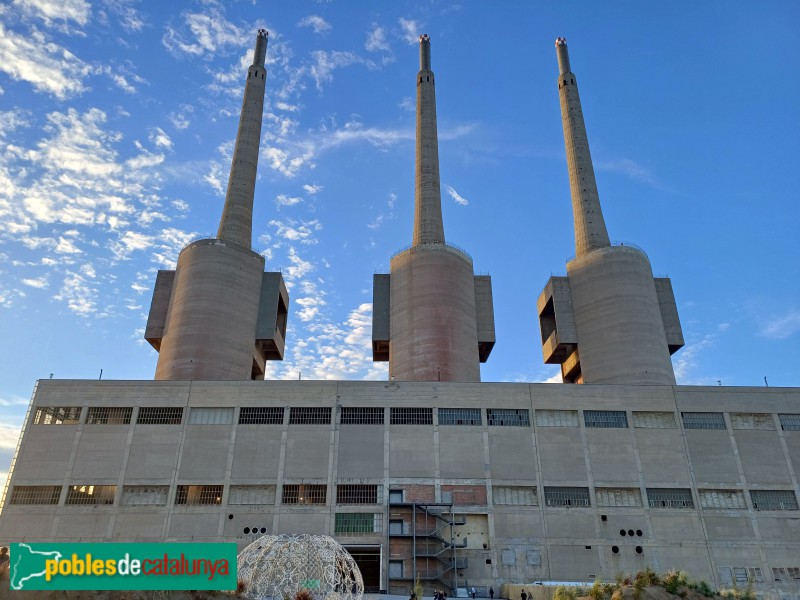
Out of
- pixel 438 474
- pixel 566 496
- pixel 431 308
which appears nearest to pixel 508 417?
pixel 566 496

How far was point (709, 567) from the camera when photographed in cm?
4738

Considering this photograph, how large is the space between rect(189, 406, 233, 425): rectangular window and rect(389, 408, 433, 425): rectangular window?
13983 millimetres

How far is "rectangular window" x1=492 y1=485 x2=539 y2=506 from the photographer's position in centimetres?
4931

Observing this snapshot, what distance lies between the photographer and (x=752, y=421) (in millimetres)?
53562

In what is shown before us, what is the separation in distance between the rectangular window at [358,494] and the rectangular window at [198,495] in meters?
9.76

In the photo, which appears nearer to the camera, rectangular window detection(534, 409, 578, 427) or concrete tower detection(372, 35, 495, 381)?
rectangular window detection(534, 409, 578, 427)

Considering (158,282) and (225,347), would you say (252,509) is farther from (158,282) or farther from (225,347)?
(158,282)

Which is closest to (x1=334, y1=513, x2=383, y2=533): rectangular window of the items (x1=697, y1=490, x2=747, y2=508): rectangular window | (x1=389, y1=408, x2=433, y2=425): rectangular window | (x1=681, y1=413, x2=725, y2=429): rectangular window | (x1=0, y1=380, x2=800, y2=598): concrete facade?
(x1=0, y1=380, x2=800, y2=598): concrete facade

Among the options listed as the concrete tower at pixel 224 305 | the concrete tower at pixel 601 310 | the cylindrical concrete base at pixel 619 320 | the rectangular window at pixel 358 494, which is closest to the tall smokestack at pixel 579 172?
the concrete tower at pixel 601 310

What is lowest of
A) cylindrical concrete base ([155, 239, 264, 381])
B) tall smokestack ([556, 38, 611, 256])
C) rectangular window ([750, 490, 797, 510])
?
rectangular window ([750, 490, 797, 510])

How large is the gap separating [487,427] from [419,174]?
37.3 meters

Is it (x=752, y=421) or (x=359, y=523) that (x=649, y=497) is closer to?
(x=752, y=421)

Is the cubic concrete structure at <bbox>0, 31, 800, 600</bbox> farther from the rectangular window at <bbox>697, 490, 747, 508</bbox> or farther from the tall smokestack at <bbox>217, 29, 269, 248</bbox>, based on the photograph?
the tall smokestack at <bbox>217, 29, 269, 248</bbox>

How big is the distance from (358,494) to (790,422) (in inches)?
1525
